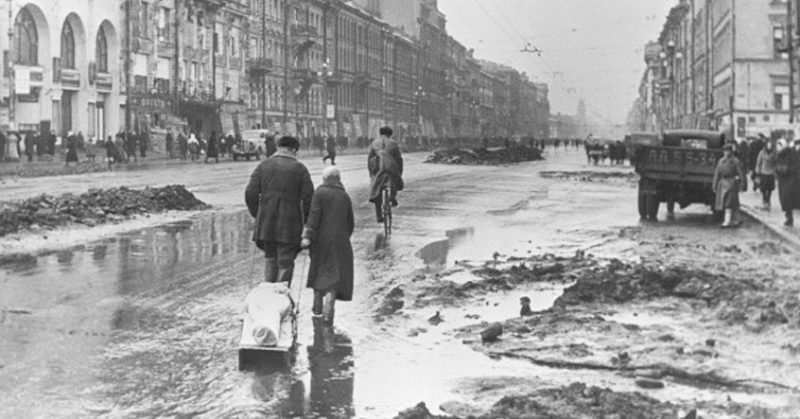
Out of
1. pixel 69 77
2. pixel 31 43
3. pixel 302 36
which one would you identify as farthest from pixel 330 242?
pixel 302 36

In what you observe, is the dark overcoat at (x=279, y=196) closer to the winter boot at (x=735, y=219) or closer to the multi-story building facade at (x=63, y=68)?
the winter boot at (x=735, y=219)

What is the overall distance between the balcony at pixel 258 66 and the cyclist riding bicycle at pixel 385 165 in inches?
2502

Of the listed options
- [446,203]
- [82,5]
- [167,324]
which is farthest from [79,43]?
[167,324]

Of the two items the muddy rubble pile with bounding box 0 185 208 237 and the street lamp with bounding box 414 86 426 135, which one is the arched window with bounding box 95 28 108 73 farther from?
the street lamp with bounding box 414 86 426 135

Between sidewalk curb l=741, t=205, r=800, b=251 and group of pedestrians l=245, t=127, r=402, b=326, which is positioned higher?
group of pedestrians l=245, t=127, r=402, b=326

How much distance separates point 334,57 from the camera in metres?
101

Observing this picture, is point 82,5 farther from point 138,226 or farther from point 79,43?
point 138,226

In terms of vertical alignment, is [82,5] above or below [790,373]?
above

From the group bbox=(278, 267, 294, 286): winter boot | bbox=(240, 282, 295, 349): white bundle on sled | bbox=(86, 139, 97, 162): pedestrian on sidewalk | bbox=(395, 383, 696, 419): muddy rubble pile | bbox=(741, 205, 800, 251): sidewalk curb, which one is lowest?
bbox=(395, 383, 696, 419): muddy rubble pile

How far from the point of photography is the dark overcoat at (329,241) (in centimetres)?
944

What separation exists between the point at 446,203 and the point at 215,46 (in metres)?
52.0

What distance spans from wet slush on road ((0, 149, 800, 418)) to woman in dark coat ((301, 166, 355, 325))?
0.39m

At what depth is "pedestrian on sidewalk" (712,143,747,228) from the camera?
21.7 m

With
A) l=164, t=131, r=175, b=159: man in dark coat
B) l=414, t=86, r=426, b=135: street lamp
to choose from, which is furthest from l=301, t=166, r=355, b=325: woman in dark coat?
l=414, t=86, r=426, b=135: street lamp
